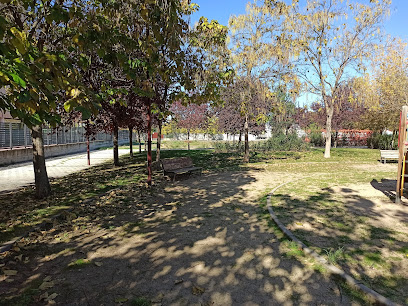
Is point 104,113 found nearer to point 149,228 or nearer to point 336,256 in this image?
point 149,228

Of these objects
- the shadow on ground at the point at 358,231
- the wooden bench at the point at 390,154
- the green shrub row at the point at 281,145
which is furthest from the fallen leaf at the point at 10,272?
the green shrub row at the point at 281,145

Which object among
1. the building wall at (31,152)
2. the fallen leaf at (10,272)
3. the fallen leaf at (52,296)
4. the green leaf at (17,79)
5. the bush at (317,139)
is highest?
the green leaf at (17,79)

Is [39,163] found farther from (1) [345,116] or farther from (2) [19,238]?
(1) [345,116]

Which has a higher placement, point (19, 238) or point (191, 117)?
point (191, 117)

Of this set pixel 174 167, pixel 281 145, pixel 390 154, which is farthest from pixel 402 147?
pixel 281 145

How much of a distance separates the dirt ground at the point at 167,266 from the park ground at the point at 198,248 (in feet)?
0.05

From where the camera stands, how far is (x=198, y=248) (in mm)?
4477

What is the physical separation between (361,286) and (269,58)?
14350mm

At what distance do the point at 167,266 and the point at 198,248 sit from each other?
728 millimetres

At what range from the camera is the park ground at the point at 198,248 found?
3223mm

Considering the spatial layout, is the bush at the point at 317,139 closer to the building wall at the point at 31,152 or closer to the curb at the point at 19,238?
the building wall at the point at 31,152

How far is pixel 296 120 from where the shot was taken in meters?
47.5

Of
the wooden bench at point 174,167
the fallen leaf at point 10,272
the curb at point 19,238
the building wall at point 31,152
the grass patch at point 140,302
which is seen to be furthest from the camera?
the building wall at point 31,152

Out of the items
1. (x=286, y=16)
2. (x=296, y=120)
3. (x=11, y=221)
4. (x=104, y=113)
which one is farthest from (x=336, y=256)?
(x=296, y=120)
